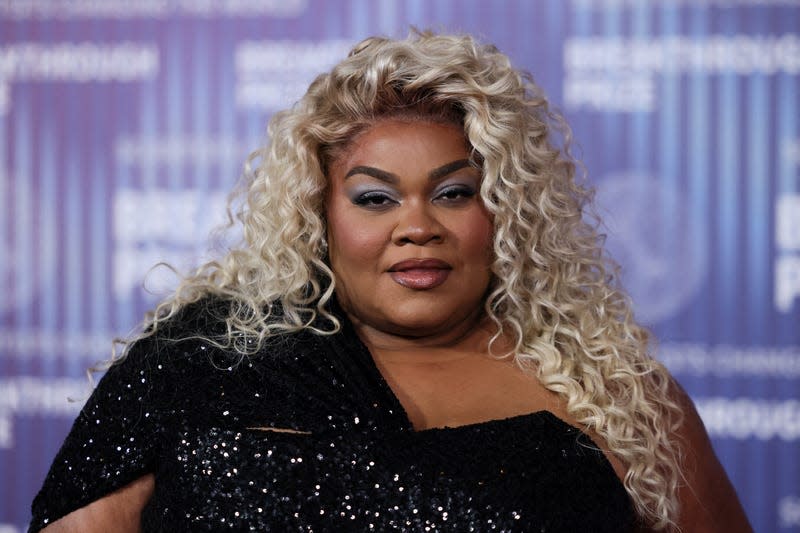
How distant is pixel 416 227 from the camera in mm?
1760

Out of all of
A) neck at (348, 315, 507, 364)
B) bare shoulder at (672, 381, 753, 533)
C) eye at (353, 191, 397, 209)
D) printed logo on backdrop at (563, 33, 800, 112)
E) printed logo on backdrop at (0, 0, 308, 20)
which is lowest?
bare shoulder at (672, 381, 753, 533)

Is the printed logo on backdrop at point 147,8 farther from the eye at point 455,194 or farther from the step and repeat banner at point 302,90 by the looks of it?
the eye at point 455,194

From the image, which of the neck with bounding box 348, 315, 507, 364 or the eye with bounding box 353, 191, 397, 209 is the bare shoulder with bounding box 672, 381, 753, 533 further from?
the eye with bounding box 353, 191, 397, 209

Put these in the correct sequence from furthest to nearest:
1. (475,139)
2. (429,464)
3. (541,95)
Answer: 1. (541,95)
2. (475,139)
3. (429,464)

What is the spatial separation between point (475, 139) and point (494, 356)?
1.24 ft

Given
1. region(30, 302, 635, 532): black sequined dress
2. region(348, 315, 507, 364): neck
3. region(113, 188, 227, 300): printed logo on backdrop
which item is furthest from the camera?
region(113, 188, 227, 300): printed logo on backdrop

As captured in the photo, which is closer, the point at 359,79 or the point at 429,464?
the point at 429,464

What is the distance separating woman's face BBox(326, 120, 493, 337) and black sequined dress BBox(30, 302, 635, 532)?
0.12m

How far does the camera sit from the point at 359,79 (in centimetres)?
187

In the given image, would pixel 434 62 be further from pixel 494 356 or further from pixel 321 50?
pixel 321 50

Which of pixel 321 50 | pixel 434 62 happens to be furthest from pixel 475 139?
pixel 321 50

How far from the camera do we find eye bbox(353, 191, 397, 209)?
1.81m

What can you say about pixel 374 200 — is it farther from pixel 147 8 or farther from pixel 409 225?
pixel 147 8

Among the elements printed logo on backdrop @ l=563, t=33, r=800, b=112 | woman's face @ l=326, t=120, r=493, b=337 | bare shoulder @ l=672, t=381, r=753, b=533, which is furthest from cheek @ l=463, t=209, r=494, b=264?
printed logo on backdrop @ l=563, t=33, r=800, b=112
